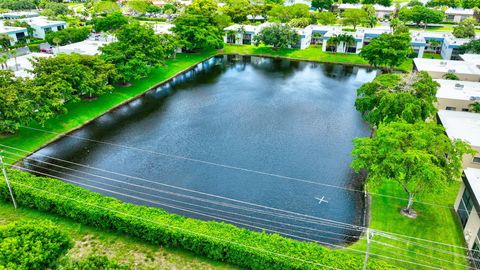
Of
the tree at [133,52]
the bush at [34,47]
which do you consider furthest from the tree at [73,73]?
the bush at [34,47]

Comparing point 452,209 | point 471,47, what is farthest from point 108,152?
point 471,47

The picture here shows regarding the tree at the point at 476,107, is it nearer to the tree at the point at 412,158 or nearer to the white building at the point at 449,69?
the white building at the point at 449,69

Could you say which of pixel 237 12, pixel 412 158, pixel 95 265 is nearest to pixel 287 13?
pixel 237 12

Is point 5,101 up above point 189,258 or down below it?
above

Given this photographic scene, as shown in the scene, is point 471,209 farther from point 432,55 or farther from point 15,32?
point 15,32

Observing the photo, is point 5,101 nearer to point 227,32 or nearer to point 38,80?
point 38,80

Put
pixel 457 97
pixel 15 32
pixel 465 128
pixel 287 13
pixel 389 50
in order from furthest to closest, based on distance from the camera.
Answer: pixel 287 13, pixel 15 32, pixel 389 50, pixel 457 97, pixel 465 128
